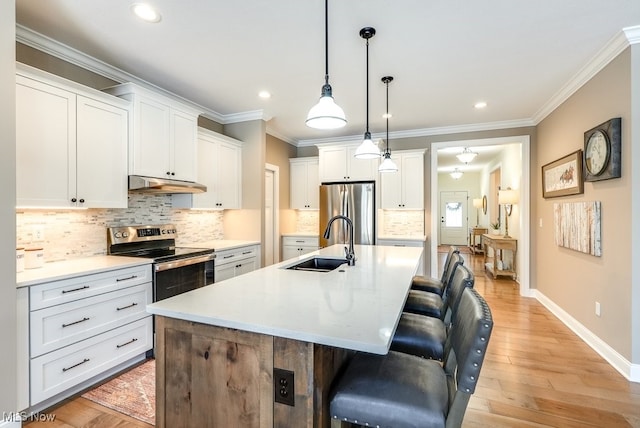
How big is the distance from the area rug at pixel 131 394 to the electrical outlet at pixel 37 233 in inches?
48.2

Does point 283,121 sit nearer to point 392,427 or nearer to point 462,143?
point 462,143

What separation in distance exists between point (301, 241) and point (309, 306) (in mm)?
4155

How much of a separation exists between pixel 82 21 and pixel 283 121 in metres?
2.78

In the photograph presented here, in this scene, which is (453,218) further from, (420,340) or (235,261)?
(420,340)

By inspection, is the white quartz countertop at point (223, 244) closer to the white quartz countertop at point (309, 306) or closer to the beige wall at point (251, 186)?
the beige wall at point (251, 186)

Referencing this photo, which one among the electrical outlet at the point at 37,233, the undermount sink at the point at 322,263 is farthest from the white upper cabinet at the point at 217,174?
the undermount sink at the point at 322,263

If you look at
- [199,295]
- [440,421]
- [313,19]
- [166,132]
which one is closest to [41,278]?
[199,295]

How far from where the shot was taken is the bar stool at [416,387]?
1.03m

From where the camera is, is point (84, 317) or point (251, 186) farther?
point (251, 186)

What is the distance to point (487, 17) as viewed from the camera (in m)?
2.22

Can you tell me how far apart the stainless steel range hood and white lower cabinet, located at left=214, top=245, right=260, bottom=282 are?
2.55 feet

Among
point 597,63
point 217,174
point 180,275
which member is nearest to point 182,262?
point 180,275

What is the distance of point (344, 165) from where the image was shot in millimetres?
5234

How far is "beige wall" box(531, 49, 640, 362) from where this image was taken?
2457mm
